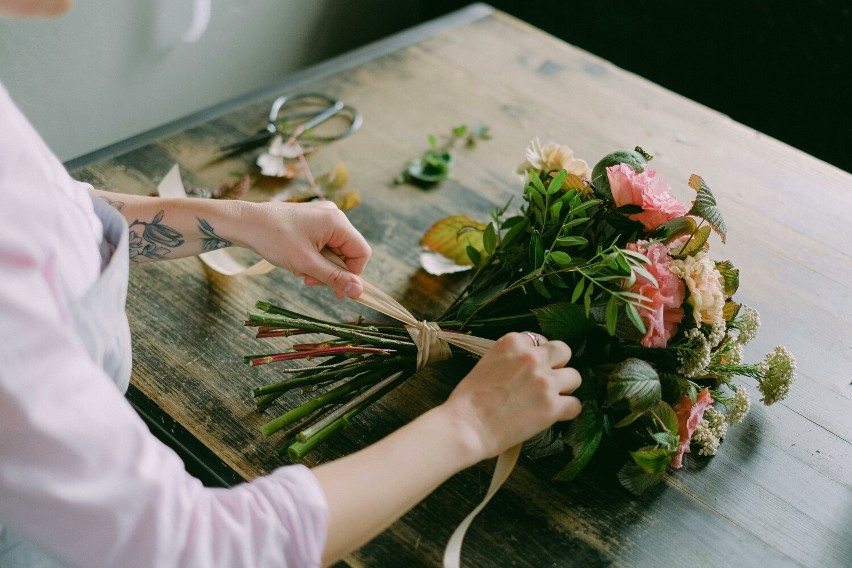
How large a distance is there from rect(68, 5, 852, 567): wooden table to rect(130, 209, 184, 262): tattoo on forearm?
0.09 metres

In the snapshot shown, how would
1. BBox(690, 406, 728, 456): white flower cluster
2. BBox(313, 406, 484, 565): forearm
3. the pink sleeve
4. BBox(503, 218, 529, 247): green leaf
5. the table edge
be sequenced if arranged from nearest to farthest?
1. the pink sleeve
2. BBox(313, 406, 484, 565): forearm
3. BBox(690, 406, 728, 456): white flower cluster
4. BBox(503, 218, 529, 247): green leaf
5. the table edge

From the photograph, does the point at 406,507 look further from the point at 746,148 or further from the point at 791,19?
the point at 791,19

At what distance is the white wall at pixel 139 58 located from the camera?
1.68 metres

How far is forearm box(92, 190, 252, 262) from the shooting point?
0.95 m

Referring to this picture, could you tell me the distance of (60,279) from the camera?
2.05 ft

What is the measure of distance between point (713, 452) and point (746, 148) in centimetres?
78

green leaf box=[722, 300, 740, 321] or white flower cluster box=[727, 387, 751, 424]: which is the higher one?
green leaf box=[722, 300, 740, 321]

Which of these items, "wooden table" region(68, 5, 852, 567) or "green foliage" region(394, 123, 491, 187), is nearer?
"wooden table" region(68, 5, 852, 567)

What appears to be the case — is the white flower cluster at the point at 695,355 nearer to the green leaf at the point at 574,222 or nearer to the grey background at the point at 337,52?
the green leaf at the point at 574,222

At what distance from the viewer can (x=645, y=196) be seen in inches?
33.7

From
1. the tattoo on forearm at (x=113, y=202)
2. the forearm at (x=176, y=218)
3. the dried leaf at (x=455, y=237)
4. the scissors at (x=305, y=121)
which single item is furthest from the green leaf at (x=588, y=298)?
the scissors at (x=305, y=121)

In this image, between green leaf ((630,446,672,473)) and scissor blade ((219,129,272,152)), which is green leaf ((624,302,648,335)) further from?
scissor blade ((219,129,272,152))

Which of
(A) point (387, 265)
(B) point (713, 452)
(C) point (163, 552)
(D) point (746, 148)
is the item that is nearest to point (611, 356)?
(B) point (713, 452)

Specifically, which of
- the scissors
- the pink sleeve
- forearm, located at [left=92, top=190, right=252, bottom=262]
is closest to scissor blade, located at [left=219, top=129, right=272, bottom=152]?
the scissors
